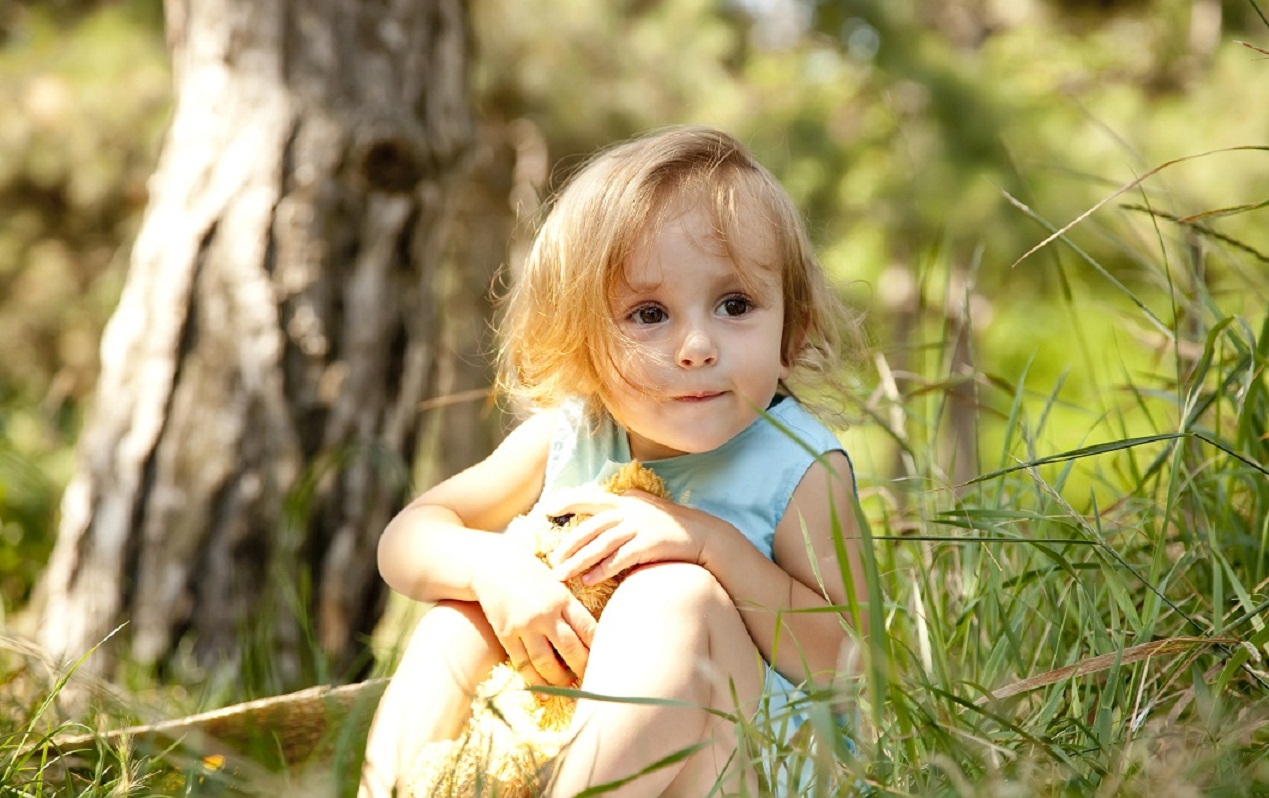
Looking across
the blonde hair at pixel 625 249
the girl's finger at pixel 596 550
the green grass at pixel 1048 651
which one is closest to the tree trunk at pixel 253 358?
the green grass at pixel 1048 651

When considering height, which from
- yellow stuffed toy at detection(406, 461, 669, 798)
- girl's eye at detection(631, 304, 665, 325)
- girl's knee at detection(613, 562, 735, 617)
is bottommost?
yellow stuffed toy at detection(406, 461, 669, 798)

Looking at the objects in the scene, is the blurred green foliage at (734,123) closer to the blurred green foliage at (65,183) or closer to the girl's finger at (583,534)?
the blurred green foliage at (65,183)

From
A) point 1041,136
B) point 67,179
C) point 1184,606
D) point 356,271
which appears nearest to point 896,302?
point 1041,136

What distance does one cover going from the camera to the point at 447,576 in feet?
4.31

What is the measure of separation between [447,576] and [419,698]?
0.14 meters

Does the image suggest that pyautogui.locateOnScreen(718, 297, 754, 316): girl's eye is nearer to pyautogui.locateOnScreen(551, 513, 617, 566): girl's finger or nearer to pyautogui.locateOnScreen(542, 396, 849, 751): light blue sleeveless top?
pyautogui.locateOnScreen(542, 396, 849, 751): light blue sleeveless top

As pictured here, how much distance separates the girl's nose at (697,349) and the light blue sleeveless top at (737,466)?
0.36ft

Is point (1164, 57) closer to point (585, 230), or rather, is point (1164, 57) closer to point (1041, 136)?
point (1041, 136)

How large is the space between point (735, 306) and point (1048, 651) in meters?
0.53

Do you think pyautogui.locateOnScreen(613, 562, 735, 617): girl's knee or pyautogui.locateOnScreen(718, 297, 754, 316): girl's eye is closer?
pyautogui.locateOnScreen(613, 562, 735, 617): girl's knee

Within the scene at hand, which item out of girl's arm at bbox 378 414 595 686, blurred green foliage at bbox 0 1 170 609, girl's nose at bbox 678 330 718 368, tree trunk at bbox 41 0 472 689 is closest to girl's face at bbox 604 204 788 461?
girl's nose at bbox 678 330 718 368

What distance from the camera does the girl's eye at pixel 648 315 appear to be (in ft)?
4.14

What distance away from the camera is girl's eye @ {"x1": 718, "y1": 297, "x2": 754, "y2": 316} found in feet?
4.12

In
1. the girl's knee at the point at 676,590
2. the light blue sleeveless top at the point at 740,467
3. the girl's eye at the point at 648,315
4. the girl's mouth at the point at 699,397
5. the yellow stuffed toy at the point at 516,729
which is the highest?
the girl's eye at the point at 648,315
